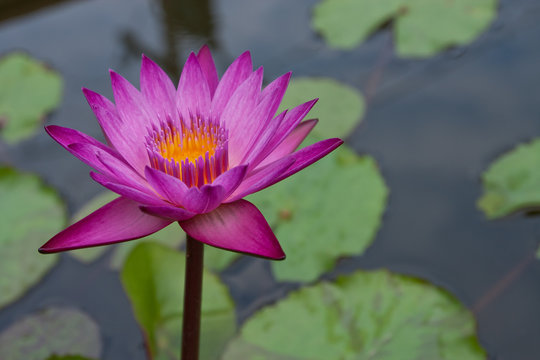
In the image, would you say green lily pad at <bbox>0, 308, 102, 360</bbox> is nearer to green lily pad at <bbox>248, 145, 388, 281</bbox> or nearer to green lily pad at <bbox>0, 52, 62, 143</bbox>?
green lily pad at <bbox>248, 145, 388, 281</bbox>

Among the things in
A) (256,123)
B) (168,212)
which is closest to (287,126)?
(256,123)

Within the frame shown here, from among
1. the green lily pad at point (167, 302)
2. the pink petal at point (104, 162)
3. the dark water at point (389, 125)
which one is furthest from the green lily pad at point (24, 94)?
the pink petal at point (104, 162)

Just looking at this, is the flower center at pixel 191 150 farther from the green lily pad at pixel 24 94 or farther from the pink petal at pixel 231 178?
the green lily pad at pixel 24 94

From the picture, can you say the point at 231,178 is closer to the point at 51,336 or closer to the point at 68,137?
the point at 68,137

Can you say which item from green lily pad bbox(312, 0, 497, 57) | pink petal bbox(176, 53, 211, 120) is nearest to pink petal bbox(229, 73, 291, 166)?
pink petal bbox(176, 53, 211, 120)

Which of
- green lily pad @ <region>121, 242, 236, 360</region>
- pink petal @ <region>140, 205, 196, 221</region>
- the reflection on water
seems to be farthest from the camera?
the reflection on water
